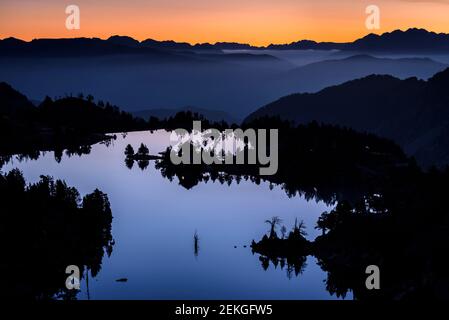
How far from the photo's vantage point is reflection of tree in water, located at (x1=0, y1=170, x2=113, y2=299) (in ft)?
304

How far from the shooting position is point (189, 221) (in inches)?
5758

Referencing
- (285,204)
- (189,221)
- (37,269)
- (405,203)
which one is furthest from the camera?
(285,204)

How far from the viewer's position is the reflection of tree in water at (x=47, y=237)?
92.7 metres

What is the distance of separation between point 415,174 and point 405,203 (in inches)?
1999

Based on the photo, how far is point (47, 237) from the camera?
364ft

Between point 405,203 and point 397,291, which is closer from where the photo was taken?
point 397,291
